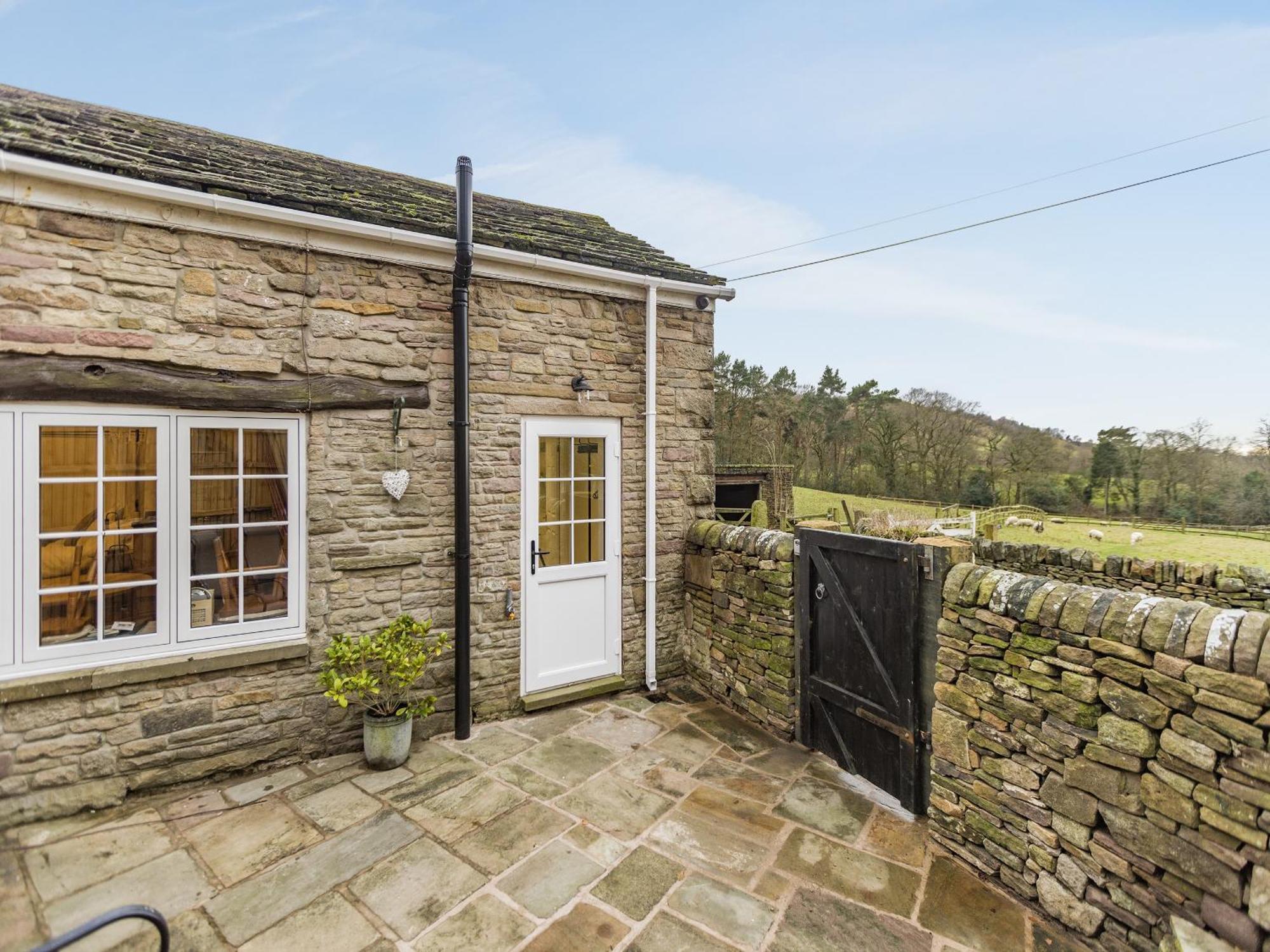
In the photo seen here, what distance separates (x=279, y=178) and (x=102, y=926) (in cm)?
502

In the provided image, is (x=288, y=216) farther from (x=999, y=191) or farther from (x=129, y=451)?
(x=999, y=191)

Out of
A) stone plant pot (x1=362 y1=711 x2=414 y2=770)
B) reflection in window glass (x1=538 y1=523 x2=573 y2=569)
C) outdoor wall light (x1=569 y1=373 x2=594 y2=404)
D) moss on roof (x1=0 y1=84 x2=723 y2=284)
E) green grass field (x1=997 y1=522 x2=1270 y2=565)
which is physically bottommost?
green grass field (x1=997 y1=522 x2=1270 y2=565)

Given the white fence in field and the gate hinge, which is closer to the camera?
the gate hinge

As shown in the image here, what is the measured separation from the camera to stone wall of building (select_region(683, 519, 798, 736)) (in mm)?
4555

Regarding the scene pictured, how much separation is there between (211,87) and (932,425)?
28390mm

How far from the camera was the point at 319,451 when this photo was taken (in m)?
4.10

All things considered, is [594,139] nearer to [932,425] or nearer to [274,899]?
[274,899]

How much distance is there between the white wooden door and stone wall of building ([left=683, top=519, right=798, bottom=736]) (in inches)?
33.3

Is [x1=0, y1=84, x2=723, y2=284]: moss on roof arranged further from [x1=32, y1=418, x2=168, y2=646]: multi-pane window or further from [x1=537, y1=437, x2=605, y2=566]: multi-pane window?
[x1=537, y1=437, x2=605, y2=566]: multi-pane window

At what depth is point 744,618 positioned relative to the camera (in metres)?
5.01

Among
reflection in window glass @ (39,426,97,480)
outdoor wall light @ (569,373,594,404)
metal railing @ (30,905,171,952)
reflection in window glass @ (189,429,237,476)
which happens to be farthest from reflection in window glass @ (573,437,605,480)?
metal railing @ (30,905,171,952)

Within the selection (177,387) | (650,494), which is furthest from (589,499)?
(177,387)

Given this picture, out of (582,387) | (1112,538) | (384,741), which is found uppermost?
(582,387)

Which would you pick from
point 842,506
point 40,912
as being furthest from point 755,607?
point 842,506
